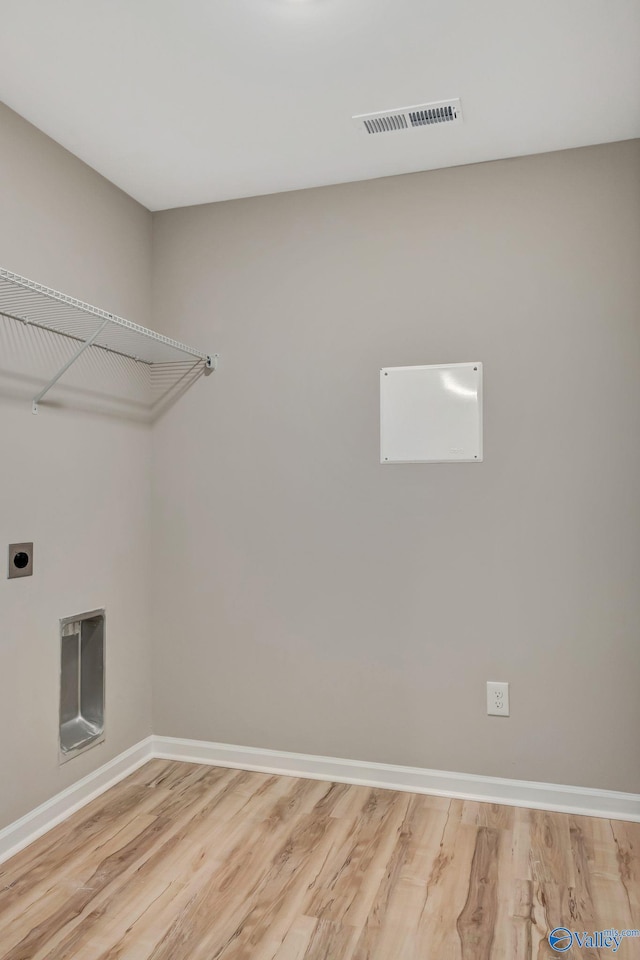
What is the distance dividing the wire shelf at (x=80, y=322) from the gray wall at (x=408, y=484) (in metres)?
0.23

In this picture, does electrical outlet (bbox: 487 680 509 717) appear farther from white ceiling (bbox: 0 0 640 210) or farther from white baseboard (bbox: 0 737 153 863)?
white ceiling (bbox: 0 0 640 210)

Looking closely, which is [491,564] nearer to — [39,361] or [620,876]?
[620,876]

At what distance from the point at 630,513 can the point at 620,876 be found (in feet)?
3.67

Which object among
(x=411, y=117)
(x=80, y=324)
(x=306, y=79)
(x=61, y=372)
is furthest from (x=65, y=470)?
(x=411, y=117)

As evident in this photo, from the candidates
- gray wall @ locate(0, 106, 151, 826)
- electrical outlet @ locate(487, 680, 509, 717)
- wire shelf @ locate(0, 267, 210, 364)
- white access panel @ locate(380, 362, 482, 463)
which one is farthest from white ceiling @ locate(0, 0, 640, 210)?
electrical outlet @ locate(487, 680, 509, 717)

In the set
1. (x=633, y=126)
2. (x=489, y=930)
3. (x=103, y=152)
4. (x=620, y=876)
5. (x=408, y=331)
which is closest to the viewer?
(x=489, y=930)

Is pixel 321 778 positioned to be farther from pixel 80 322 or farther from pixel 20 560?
pixel 80 322

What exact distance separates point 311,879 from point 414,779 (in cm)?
70

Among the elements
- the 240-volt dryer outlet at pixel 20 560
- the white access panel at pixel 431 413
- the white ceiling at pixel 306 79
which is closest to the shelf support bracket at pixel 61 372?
the 240-volt dryer outlet at pixel 20 560

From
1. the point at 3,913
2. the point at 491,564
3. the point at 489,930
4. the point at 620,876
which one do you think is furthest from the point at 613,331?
the point at 3,913

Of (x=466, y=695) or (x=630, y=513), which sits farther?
(x=466, y=695)

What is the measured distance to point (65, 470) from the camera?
2512mm

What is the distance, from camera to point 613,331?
247 cm

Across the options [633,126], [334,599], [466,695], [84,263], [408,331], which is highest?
[633,126]
